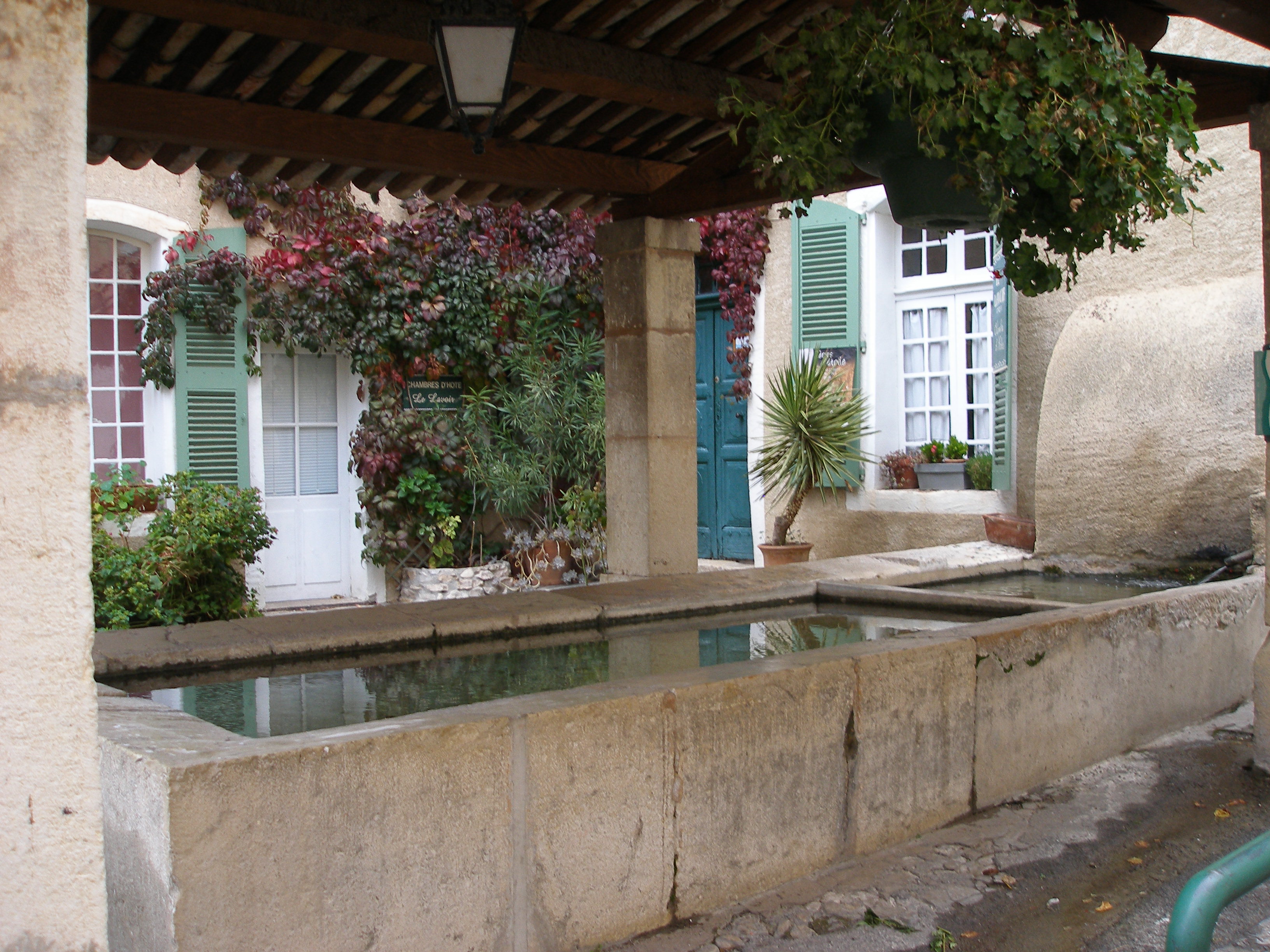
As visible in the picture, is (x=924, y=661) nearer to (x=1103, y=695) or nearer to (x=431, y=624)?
(x=1103, y=695)

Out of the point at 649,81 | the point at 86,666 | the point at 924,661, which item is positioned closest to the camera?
the point at 86,666

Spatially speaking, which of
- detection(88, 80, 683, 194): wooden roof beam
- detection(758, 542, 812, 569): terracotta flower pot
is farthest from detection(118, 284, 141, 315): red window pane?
detection(758, 542, 812, 569): terracotta flower pot

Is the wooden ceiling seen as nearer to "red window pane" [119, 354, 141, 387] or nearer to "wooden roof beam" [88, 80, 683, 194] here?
"wooden roof beam" [88, 80, 683, 194]

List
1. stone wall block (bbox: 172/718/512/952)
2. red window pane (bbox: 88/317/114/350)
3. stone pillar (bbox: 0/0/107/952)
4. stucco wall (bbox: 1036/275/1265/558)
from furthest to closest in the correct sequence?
red window pane (bbox: 88/317/114/350) < stucco wall (bbox: 1036/275/1265/558) < stone wall block (bbox: 172/718/512/952) < stone pillar (bbox: 0/0/107/952)

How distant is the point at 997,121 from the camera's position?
97.9 inches

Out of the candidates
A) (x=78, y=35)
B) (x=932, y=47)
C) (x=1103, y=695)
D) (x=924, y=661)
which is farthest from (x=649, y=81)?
(x=78, y=35)

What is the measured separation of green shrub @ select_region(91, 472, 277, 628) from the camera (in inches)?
252

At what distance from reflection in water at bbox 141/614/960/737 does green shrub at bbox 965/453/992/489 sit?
3541mm

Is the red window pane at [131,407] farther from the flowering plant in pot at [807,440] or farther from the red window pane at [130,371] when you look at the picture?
the flowering plant in pot at [807,440]

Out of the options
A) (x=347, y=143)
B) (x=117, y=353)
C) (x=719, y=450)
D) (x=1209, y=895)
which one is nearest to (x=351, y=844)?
(x=1209, y=895)

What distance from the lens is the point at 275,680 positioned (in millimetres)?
3307

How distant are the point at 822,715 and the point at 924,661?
42 centimetres

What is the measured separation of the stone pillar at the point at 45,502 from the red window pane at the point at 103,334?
7.16 metres

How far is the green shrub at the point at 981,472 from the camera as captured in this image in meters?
7.67
